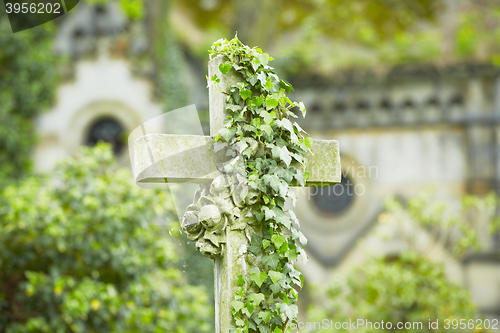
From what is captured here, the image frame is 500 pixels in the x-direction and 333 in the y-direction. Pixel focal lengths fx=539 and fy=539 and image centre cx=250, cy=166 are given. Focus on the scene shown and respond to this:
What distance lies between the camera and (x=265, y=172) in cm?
265

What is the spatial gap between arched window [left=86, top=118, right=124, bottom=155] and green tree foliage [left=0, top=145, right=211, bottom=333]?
11.8 ft

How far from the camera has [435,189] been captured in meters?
8.73

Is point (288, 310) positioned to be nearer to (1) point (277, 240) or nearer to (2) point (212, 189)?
(1) point (277, 240)

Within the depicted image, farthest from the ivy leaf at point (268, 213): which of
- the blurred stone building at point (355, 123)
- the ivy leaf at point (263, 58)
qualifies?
the blurred stone building at point (355, 123)

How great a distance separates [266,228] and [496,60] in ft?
26.2

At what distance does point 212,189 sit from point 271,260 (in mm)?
445

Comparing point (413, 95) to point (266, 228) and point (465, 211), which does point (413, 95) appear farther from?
point (266, 228)

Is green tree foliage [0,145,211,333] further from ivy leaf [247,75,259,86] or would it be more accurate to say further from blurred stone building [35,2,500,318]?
ivy leaf [247,75,259,86]

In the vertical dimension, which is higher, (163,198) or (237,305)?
(163,198)

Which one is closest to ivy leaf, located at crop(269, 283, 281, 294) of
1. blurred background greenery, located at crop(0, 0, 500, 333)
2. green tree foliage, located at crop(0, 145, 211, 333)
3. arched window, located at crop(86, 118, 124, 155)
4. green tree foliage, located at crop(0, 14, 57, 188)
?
blurred background greenery, located at crop(0, 0, 500, 333)

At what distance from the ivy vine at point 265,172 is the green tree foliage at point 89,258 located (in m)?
3.64

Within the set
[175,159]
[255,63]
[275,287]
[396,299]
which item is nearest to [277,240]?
[275,287]

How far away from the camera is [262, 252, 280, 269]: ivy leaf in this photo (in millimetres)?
2559

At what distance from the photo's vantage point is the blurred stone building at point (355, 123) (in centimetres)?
991
